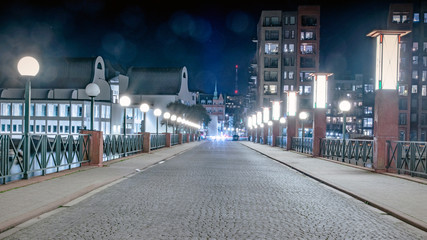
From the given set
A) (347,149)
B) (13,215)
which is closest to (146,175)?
(13,215)

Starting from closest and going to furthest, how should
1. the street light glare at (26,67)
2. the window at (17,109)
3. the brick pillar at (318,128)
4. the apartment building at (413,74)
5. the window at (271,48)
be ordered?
the street light glare at (26,67)
the brick pillar at (318,128)
the window at (17,109)
the apartment building at (413,74)
the window at (271,48)

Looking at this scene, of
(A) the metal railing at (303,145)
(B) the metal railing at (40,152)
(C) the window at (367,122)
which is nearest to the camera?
(B) the metal railing at (40,152)

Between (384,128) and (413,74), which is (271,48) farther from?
(384,128)

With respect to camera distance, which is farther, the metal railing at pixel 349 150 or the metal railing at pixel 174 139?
the metal railing at pixel 174 139

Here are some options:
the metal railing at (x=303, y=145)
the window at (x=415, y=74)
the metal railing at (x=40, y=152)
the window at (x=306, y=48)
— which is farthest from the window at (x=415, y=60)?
the metal railing at (x=40, y=152)

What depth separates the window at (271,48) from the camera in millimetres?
93875

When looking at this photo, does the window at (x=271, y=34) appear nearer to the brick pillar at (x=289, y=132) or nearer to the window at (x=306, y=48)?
the window at (x=306, y=48)

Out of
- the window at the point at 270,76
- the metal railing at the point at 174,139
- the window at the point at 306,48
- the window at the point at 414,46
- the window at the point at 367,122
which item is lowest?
the metal railing at the point at 174,139

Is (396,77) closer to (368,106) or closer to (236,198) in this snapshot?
(236,198)

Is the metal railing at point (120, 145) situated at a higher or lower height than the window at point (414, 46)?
lower

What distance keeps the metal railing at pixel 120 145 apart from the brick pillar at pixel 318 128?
1110 cm

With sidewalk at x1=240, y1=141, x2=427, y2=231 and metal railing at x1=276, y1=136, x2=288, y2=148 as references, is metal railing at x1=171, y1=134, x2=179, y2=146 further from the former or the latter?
sidewalk at x1=240, y1=141, x2=427, y2=231

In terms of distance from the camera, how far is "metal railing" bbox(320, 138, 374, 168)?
62.5 feet

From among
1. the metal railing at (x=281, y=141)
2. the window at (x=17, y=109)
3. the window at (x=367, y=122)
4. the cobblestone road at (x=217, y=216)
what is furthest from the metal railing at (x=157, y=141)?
the window at (x=367, y=122)
